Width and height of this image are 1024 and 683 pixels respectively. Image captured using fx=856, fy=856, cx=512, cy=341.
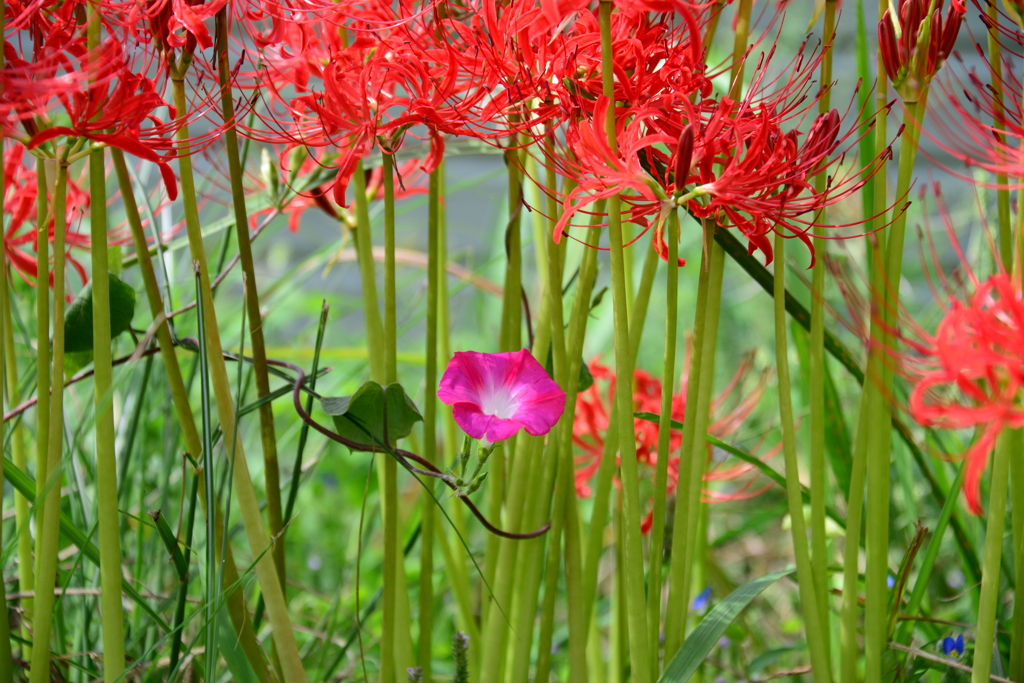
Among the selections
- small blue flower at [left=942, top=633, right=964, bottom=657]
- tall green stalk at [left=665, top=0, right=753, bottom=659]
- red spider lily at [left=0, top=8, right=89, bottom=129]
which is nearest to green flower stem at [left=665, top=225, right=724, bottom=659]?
tall green stalk at [left=665, top=0, right=753, bottom=659]

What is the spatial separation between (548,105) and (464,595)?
0.38 m

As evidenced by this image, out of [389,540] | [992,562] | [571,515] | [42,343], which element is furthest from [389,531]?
[992,562]

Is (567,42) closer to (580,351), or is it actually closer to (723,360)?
(580,351)

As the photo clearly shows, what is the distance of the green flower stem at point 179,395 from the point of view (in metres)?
0.46

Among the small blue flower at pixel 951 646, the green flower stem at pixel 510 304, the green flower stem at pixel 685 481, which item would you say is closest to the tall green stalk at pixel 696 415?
the green flower stem at pixel 685 481

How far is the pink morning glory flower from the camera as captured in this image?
44 centimetres

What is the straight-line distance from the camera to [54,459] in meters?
0.44

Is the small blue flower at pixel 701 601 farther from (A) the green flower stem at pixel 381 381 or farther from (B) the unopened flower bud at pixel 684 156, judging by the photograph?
(B) the unopened flower bud at pixel 684 156

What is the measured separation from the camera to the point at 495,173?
39.0 inches

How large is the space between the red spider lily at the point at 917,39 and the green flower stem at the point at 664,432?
0.13m

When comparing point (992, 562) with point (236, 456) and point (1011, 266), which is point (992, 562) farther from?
point (236, 456)

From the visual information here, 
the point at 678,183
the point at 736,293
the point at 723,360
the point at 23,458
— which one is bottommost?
the point at 23,458

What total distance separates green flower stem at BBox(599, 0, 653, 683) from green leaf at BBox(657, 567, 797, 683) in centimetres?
2

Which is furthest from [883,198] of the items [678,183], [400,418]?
[400,418]
